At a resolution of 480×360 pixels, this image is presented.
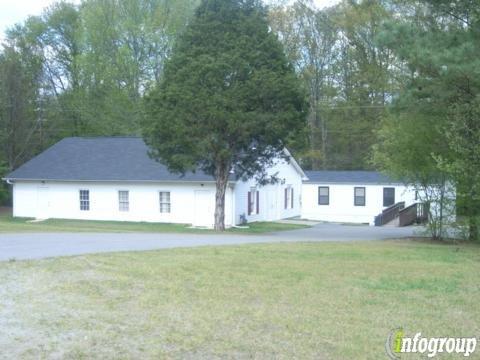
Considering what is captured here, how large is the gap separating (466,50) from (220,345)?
42.8 ft

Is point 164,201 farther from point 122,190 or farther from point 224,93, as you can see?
point 224,93

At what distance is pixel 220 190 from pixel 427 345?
76.1 ft

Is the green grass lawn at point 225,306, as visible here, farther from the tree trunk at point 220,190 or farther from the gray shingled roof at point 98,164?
the gray shingled roof at point 98,164

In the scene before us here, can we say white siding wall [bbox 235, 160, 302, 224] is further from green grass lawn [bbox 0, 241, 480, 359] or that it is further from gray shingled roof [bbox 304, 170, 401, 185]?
green grass lawn [bbox 0, 241, 480, 359]

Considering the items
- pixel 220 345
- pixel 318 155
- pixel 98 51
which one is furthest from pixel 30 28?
pixel 220 345

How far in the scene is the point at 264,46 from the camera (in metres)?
27.5

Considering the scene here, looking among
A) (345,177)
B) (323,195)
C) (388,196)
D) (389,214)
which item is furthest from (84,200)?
(388,196)

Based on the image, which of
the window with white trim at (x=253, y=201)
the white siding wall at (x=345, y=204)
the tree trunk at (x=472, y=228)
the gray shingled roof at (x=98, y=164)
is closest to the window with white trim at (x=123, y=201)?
the gray shingled roof at (x=98, y=164)

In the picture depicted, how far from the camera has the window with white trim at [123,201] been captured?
36.3 meters

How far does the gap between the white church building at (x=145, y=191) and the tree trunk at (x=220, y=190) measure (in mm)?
3207

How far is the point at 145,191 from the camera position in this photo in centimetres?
3594

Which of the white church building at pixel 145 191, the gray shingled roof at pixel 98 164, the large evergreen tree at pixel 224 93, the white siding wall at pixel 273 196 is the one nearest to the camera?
the large evergreen tree at pixel 224 93

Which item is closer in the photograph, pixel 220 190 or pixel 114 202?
pixel 220 190

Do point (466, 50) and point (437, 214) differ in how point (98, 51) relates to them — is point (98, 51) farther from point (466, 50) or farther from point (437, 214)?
point (466, 50)
